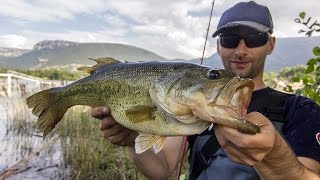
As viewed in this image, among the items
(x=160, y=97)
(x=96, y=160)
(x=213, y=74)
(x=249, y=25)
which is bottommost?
(x=96, y=160)

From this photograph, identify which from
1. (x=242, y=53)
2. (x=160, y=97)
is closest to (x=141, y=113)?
(x=160, y=97)

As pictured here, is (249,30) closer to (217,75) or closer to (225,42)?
(225,42)

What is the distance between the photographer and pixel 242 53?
126 inches

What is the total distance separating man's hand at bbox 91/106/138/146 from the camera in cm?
272

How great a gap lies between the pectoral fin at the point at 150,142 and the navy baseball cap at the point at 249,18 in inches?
49.8

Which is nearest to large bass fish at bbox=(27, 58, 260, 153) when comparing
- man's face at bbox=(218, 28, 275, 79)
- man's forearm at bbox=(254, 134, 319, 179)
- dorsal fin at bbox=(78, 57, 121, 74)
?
dorsal fin at bbox=(78, 57, 121, 74)

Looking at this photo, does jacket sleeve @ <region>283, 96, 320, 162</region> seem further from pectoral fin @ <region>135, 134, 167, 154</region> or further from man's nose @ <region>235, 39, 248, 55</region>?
pectoral fin @ <region>135, 134, 167, 154</region>

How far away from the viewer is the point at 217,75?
203 cm

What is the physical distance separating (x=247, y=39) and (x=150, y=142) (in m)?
1.32

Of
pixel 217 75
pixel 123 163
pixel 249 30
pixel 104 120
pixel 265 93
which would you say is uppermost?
pixel 249 30

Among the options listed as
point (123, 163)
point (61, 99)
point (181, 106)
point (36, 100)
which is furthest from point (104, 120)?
point (123, 163)

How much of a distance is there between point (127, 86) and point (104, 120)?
47 centimetres

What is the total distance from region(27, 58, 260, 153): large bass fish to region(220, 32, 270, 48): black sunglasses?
97 centimetres

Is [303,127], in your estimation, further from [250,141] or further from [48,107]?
[48,107]
